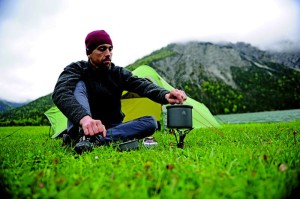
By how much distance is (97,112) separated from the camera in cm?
391

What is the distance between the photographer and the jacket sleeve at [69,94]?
9.19ft

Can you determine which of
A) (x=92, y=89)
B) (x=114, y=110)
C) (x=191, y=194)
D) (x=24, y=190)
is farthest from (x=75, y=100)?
(x=191, y=194)

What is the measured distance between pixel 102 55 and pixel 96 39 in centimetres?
26

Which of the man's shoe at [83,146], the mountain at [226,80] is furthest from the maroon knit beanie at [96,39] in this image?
the mountain at [226,80]

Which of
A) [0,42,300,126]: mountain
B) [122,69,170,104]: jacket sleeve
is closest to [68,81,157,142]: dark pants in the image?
[122,69,170,104]: jacket sleeve

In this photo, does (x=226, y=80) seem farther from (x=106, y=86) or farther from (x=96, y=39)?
(x=96, y=39)

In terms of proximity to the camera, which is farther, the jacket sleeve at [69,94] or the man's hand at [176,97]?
the man's hand at [176,97]

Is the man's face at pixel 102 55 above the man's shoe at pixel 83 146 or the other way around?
above

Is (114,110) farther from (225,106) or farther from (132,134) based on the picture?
(225,106)

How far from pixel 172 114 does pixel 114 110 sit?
141 cm

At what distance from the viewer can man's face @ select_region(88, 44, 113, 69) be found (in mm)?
3795

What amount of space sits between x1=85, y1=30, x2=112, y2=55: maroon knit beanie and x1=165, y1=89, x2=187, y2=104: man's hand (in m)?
1.36

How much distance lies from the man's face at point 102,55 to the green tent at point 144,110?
144 inches

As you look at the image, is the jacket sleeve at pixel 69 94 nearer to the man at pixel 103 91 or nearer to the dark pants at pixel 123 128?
the man at pixel 103 91
